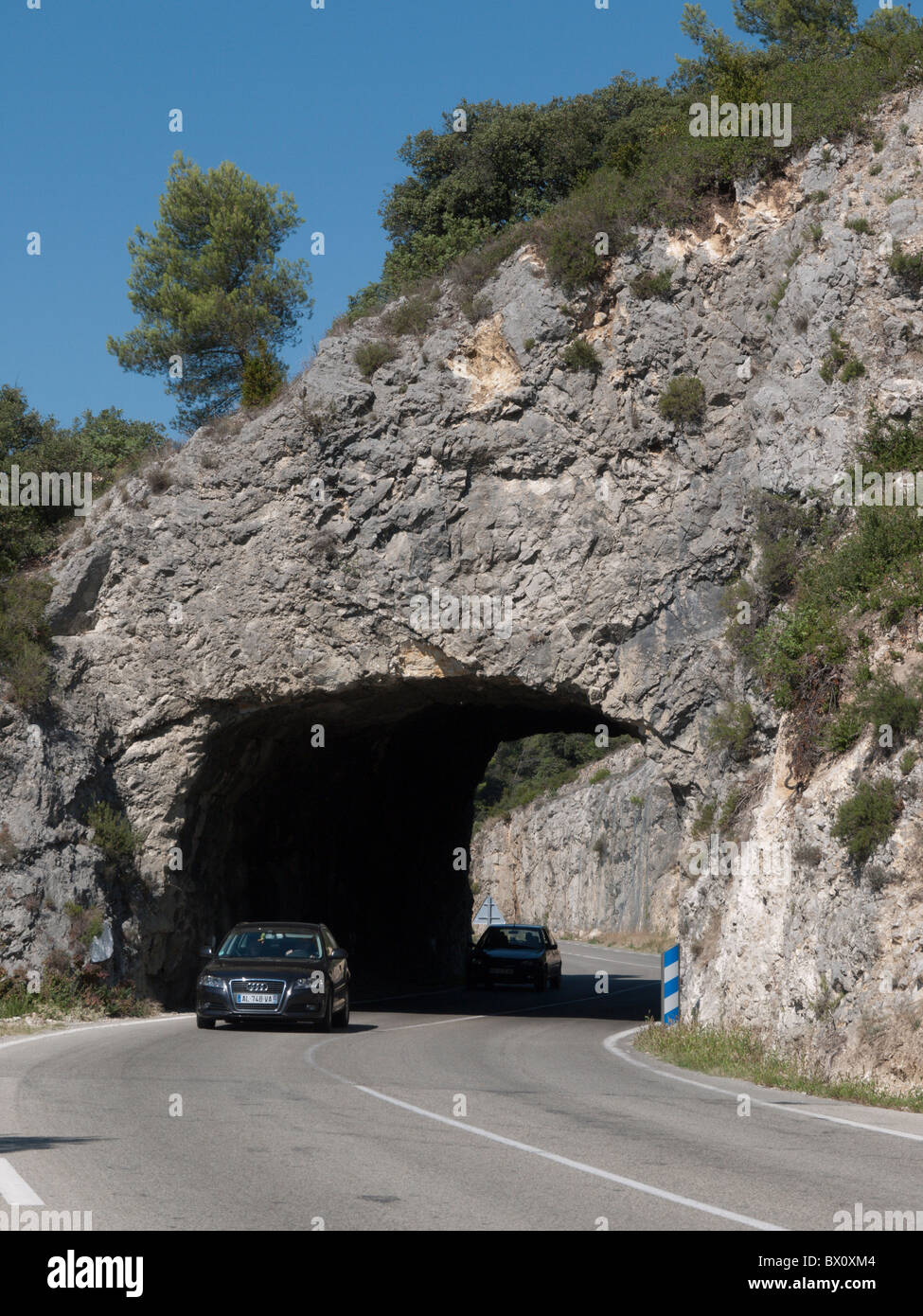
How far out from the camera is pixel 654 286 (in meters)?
23.5

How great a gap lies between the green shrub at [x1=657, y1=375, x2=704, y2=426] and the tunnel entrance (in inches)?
215

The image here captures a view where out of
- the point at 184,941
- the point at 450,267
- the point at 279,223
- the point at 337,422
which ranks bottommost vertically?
the point at 184,941

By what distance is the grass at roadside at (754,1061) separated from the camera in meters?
12.5

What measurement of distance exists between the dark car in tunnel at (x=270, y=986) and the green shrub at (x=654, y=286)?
510 inches

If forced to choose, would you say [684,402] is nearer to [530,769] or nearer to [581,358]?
[581,358]

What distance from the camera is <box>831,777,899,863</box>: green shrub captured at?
15336mm

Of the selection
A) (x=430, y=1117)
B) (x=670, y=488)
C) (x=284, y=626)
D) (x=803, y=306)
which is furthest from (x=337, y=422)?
(x=430, y=1117)

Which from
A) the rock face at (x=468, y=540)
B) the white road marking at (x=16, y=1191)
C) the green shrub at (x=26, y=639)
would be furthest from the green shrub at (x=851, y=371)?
the white road marking at (x=16, y=1191)

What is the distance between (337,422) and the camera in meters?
24.3

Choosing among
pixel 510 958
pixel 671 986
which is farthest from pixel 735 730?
pixel 510 958

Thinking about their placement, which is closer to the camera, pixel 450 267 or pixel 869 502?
pixel 869 502

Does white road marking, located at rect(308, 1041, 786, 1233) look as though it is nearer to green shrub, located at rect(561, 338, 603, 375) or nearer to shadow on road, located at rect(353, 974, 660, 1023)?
shadow on road, located at rect(353, 974, 660, 1023)
